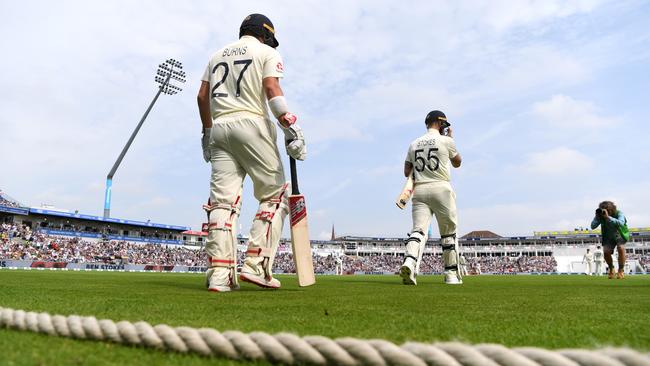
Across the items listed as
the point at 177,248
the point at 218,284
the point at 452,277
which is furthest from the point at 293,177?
the point at 177,248

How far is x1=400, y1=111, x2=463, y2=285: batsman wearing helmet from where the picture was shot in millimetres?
7418

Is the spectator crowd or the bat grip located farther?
the spectator crowd

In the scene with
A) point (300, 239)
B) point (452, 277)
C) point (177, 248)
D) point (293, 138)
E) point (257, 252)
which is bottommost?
point (177, 248)

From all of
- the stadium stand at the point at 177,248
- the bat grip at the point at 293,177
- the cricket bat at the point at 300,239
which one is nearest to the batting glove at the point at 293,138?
the bat grip at the point at 293,177

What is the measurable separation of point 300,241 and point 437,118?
14.3 ft

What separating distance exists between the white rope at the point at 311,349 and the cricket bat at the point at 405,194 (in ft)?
20.3

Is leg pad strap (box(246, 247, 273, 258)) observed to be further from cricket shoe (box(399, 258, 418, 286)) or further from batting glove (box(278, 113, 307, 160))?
cricket shoe (box(399, 258, 418, 286))

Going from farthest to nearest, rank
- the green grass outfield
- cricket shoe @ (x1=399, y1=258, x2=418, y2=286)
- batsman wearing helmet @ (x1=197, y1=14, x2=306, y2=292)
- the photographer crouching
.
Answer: the photographer crouching → cricket shoe @ (x1=399, y1=258, x2=418, y2=286) → batsman wearing helmet @ (x1=197, y1=14, x2=306, y2=292) → the green grass outfield

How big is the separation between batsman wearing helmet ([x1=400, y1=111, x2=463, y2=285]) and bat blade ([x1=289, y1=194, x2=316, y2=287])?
2883 mm

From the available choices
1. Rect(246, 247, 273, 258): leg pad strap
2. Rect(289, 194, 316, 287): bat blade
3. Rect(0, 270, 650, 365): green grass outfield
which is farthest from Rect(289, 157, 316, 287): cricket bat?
Rect(0, 270, 650, 365): green grass outfield

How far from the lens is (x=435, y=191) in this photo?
24.3 feet

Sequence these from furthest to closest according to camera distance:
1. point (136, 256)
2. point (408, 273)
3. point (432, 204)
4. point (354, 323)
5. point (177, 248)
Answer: point (177, 248)
point (136, 256)
point (432, 204)
point (408, 273)
point (354, 323)

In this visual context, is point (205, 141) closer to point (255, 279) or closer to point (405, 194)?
point (255, 279)

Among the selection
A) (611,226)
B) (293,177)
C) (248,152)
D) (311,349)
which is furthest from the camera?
(611,226)
